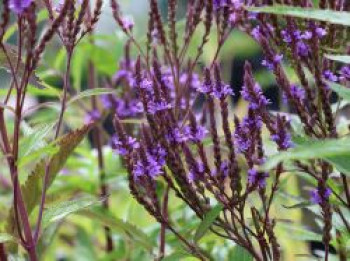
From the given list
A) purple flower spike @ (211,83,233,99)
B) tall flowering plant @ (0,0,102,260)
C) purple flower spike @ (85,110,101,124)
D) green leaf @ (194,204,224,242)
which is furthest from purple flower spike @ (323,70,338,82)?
purple flower spike @ (85,110,101,124)

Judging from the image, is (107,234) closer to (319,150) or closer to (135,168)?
(135,168)

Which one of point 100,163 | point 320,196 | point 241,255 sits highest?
point 320,196

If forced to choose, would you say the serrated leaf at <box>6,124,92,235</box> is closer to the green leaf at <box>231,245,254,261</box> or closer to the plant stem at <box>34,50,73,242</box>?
the plant stem at <box>34,50,73,242</box>

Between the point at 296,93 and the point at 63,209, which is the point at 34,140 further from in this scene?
the point at 296,93

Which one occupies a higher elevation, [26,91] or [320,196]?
[26,91]

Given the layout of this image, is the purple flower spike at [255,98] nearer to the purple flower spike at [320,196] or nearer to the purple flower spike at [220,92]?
the purple flower spike at [220,92]

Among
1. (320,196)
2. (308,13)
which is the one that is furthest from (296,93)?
(308,13)

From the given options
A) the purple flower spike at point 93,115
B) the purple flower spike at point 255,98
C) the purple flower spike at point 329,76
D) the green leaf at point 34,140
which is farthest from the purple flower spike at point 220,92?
the purple flower spike at point 93,115
